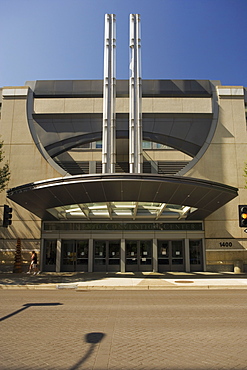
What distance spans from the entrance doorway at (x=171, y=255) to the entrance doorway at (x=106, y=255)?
3577 mm

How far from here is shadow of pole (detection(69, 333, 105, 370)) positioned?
5473 mm

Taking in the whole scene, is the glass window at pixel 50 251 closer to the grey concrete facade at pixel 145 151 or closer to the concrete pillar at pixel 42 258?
the concrete pillar at pixel 42 258

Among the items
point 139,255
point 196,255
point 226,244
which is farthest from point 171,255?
point 226,244

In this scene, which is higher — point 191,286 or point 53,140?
point 53,140

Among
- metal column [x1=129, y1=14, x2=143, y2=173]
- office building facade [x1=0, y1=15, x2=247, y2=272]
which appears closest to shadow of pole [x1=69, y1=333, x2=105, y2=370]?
office building facade [x1=0, y1=15, x2=247, y2=272]

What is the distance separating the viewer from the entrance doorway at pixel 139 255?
26.9m

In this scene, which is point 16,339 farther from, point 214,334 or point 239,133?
point 239,133

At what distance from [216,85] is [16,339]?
2790cm

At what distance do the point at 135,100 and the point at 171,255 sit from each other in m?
13.2

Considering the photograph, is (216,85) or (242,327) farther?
(216,85)

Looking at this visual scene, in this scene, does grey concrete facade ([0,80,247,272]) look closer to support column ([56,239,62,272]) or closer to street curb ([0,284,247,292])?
support column ([56,239,62,272])

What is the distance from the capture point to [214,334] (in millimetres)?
7418

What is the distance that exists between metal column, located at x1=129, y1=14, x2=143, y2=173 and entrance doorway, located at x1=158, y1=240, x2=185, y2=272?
7.05m

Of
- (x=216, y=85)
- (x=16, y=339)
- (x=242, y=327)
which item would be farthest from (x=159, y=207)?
(x=16, y=339)
